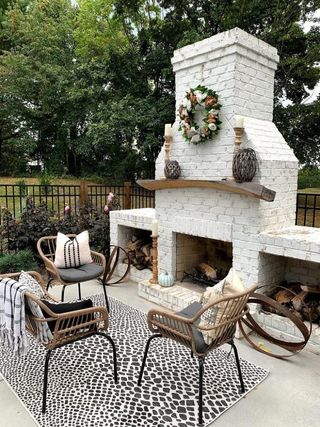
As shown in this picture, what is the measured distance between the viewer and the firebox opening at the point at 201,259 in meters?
Result: 4.04

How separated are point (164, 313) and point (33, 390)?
113 centimetres

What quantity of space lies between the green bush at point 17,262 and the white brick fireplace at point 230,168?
2.43 meters

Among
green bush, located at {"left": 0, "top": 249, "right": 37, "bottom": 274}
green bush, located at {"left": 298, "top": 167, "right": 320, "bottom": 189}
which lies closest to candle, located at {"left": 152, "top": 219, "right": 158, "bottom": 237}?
green bush, located at {"left": 0, "top": 249, "right": 37, "bottom": 274}

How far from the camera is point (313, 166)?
9344 millimetres

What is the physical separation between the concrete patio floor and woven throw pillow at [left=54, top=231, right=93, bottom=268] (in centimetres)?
146

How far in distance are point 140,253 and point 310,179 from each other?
6.06m

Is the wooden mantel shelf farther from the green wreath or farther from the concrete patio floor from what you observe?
the concrete patio floor

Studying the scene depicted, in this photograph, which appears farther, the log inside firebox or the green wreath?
the green wreath

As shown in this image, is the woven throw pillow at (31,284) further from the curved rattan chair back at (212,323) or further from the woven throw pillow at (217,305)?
the woven throw pillow at (217,305)

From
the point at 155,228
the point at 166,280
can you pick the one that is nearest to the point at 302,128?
the point at 155,228

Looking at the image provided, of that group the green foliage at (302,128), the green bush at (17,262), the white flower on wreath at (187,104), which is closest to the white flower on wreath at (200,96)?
the white flower on wreath at (187,104)

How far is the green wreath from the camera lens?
10.8 feet

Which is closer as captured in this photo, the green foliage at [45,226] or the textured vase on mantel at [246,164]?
the textured vase on mantel at [246,164]

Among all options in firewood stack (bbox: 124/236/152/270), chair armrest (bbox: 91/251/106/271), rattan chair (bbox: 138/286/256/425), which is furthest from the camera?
firewood stack (bbox: 124/236/152/270)
